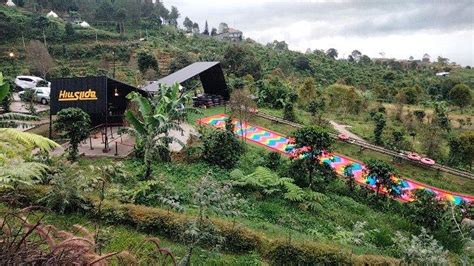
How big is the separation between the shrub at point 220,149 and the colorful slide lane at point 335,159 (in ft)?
8.16

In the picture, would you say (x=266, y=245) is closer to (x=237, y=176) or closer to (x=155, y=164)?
(x=237, y=176)

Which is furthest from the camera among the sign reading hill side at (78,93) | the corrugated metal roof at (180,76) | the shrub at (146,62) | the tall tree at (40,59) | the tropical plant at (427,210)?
the shrub at (146,62)

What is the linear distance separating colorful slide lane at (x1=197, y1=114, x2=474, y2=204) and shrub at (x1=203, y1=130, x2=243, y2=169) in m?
2.49

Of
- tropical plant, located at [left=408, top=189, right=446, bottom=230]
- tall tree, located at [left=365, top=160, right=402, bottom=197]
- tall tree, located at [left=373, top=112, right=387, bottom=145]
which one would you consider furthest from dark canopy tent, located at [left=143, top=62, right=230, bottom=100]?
tropical plant, located at [left=408, top=189, right=446, bottom=230]

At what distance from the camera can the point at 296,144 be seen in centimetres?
1627

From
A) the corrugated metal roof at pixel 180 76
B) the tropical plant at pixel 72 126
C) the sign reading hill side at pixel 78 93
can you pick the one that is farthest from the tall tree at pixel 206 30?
the tropical plant at pixel 72 126

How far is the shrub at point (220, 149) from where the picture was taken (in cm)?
1616

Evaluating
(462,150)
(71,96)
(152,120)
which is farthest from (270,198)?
(462,150)

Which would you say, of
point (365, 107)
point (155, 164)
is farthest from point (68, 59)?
point (155, 164)

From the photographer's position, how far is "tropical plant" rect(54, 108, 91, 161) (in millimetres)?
Result: 14211

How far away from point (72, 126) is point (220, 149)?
580 centimetres

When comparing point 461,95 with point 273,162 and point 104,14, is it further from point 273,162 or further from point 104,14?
point 104,14

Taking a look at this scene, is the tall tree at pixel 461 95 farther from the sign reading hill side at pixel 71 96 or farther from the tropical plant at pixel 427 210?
the sign reading hill side at pixel 71 96

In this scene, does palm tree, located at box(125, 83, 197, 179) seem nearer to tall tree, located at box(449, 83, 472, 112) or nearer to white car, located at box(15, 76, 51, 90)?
white car, located at box(15, 76, 51, 90)
